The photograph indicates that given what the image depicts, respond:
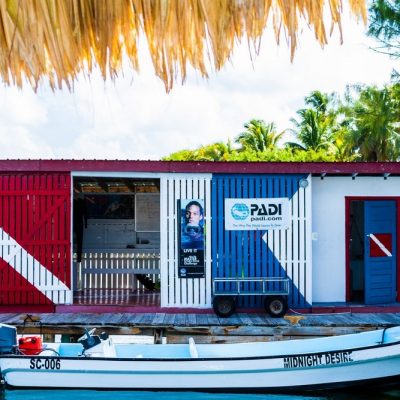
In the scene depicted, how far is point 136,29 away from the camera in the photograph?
12.2 feet

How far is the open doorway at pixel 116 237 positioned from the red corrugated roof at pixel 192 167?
2023 millimetres

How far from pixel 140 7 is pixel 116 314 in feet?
29.8

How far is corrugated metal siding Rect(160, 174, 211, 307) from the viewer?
12086 mm

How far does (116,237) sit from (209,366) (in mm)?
6461

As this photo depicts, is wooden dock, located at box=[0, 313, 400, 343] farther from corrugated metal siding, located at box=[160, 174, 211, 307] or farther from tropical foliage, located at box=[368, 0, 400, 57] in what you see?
tropical foliage, located at box=[368, 0, 400, 57]

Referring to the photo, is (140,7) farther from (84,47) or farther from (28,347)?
(28,347)

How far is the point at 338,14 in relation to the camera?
3682mm

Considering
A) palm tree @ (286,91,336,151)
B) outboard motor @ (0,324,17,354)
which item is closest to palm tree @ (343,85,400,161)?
palm tree @ (286,91,336,151)

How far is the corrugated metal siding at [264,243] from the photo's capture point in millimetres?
12086

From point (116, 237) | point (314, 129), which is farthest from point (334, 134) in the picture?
point (116, 237)

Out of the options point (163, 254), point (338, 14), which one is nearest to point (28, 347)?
point (163, 254)

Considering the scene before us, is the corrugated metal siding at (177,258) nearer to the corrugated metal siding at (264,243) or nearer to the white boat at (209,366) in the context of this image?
the corrugated metal siding at (264,243)

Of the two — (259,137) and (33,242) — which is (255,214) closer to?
(33,242)

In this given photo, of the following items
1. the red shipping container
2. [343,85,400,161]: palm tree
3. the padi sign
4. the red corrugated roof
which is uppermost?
[343,85,400,161]: palm tree
